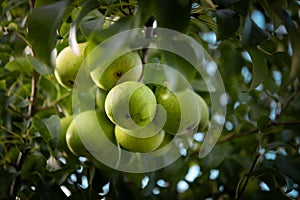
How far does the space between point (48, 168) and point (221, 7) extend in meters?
0.58

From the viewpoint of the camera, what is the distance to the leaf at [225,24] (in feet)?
2.49

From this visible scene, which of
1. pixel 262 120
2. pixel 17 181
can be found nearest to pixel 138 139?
pixel 262 120

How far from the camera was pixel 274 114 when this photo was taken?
1.52m

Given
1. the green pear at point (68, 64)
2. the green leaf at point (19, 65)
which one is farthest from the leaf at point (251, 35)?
the green leaf at point (19, 65)

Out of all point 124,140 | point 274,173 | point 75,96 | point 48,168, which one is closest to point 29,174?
point 48,168

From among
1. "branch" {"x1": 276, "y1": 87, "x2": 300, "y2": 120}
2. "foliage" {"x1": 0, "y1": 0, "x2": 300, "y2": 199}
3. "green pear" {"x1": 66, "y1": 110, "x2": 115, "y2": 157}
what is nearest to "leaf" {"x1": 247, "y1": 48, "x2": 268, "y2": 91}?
"foliage" {"x1": 0, "y1": 0, "x2": 300, "y2": 199}

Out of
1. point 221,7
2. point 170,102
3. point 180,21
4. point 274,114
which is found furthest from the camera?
point 274,114

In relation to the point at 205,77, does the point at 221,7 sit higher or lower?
higher

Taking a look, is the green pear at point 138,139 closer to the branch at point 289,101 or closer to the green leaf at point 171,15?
the green leaf at point 171,15

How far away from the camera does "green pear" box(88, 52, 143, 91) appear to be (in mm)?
870

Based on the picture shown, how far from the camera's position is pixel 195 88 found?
1.18 metres

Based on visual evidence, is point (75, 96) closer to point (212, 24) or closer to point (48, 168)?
point (48, 168)

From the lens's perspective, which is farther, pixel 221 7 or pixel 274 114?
pixel 274 114

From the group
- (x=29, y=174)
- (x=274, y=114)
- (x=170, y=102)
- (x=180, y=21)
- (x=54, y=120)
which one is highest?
(x=180, y=21)
